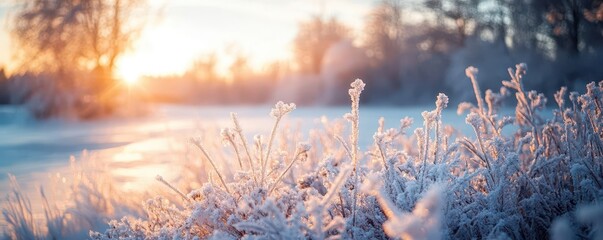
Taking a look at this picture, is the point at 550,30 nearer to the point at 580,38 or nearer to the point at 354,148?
the point at 580,38

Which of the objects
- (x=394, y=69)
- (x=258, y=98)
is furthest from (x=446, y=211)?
(x=258, y=98)

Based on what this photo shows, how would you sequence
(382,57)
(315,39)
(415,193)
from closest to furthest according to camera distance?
(415,193) → (382,57) → (315,39)

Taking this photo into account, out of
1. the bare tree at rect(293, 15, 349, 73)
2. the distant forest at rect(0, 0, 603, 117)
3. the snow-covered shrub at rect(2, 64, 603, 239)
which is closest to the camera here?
the snow-covered shrub at rect(2, 64, 603, 239)

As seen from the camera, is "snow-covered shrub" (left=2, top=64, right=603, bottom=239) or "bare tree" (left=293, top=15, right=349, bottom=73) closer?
"snow-covered shrub" (left=2, top=64, right=603, bottom=239)

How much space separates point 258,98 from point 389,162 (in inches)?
961

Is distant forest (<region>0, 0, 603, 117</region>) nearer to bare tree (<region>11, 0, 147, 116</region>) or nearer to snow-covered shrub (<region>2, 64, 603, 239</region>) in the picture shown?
bare tree (<region>11, 0, 147, 116</region>)

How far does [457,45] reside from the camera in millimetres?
18062

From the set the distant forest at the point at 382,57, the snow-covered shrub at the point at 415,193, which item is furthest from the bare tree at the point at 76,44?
the snow-covered shrub at the point at 415,193

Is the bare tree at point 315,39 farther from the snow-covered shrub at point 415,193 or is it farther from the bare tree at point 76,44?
the snow-covered shrub at point 415,193

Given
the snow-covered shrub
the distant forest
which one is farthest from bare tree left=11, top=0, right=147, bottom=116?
the snow-covered shrub

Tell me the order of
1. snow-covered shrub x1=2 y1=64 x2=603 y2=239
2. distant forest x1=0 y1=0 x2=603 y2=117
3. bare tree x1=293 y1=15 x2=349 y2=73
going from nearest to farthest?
snow-covered shrub x1=2 y1=64 x2=603 y2=239
distant forest x1=0 y1=0 x2=603 y2=117
bare tree x1=293 y1=15 x2=349 y2=73

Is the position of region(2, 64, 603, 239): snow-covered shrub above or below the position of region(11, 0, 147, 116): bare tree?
below

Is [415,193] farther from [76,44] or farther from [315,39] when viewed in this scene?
[315,39]

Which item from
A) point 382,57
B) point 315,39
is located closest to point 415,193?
point 382,57
